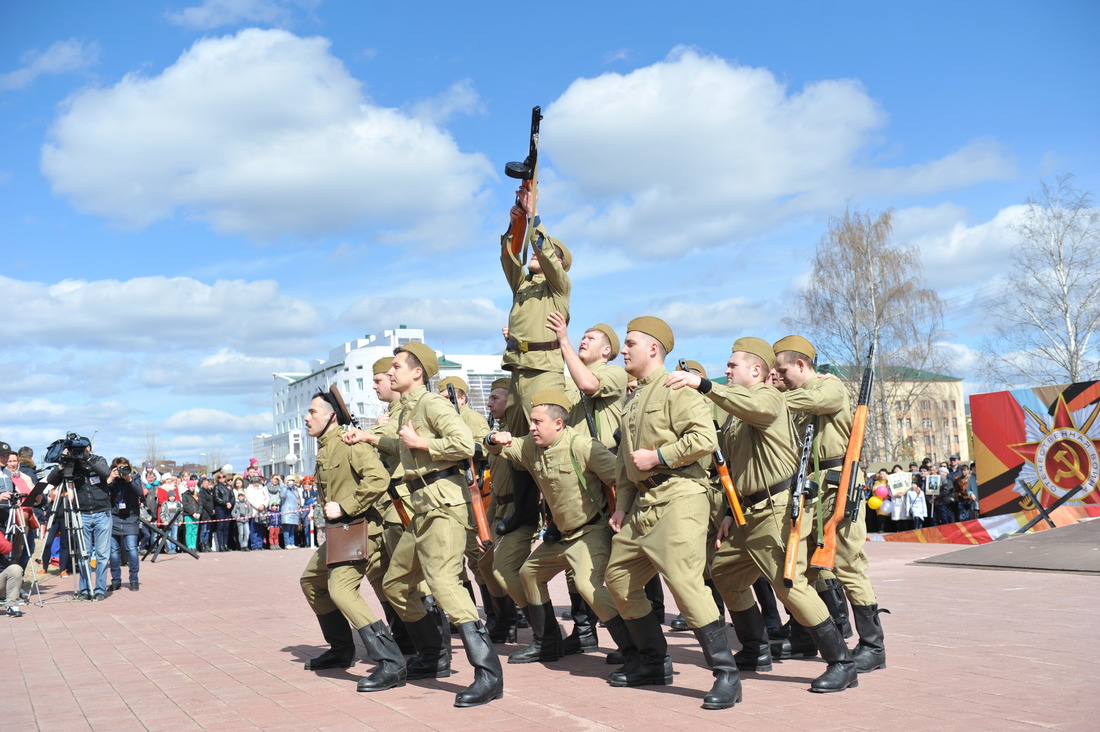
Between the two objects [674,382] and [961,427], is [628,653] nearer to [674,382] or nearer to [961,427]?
[674,382]

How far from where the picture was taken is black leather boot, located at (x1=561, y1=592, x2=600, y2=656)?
7.97 meters

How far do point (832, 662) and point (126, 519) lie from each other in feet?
39.3

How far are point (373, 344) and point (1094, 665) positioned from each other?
327 feet

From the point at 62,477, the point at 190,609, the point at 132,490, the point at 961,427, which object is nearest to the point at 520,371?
the point at 190,609

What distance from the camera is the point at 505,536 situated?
26.0ft

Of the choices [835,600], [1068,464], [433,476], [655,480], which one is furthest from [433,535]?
[1068,464]

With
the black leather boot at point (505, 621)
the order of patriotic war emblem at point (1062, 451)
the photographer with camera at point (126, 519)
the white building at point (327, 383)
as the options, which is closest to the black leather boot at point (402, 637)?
the black leather boot at point (505, 621)

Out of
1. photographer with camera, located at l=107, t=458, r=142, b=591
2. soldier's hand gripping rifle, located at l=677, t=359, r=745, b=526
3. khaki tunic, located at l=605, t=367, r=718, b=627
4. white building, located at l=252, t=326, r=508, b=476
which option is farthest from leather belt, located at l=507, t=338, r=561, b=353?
white building, located at l=252, t=326, r=508, b=476

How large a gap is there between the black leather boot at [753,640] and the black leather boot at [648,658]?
0.63m

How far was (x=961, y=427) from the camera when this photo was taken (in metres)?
118

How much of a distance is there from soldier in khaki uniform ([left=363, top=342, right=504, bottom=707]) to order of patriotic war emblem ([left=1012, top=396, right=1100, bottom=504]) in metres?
12.6

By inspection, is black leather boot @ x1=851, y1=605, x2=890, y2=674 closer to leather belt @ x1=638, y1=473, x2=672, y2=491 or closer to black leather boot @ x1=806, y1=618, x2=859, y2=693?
black leather boot @ x1=806, y1=618, x2=859, y2=693

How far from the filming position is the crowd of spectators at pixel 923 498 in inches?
835

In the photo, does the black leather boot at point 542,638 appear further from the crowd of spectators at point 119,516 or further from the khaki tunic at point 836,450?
the crowd of spectators at point 119,516
